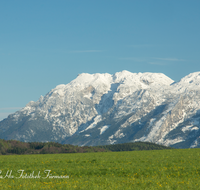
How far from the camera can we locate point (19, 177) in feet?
194

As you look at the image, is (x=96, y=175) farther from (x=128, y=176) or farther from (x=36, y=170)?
(x=36, y=170)

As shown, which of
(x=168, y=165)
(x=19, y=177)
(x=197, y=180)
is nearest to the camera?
(x=197, y=180)

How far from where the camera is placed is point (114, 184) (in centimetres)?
4947

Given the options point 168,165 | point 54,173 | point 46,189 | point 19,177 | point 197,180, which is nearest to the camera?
point 46,189

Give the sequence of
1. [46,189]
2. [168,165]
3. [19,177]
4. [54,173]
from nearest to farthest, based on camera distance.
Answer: [46,189], [19,177], [54,173], [168,165]

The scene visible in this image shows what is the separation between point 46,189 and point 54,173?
54.1ft

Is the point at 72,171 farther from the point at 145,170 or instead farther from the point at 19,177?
the point at 145,170

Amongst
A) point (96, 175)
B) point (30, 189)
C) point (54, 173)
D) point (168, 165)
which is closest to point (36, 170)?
point (54, 173)

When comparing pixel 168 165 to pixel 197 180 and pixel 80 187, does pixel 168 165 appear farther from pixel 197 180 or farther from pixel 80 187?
pixel 80 187

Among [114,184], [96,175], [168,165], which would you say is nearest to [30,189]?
[114,184]

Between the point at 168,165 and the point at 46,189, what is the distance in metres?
33.6

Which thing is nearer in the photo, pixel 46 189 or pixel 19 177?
pixel 46 189

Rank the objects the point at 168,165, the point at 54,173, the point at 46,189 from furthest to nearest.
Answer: the point at 168,165 < the point at 54,173 < the point at 46,189

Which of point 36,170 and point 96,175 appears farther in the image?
point 36,170
